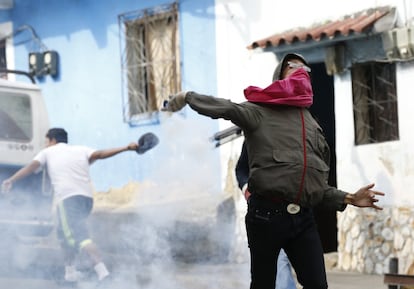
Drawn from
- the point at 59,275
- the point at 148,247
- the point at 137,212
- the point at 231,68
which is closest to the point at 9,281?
the point at 59,275

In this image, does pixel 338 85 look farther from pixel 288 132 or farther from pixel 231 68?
pixel 288 132

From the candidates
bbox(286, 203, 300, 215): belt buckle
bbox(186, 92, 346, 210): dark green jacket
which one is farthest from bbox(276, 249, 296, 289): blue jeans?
bbox(286, 203, 300, 215): belt buckle

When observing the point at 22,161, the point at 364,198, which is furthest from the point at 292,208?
the point at 22,161

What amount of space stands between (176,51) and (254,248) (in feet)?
27.9

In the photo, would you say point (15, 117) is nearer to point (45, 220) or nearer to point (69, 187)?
point (45, 220)

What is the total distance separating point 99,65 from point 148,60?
42.3 inches

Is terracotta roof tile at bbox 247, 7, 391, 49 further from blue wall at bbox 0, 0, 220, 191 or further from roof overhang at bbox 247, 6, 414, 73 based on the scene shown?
blue wall at bbox 0, 0, 220, 191

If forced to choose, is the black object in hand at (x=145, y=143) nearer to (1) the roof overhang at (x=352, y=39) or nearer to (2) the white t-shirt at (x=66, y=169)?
(2) the white t-shirt at (x=66, y=169)

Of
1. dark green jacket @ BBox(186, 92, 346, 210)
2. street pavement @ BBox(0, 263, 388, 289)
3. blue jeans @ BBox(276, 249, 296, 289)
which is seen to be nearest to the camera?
dark green jacket @ BBox(186, 92, 346, 210)

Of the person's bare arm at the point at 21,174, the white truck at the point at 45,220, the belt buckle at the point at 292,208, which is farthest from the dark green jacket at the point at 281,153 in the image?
the person's bare arm at the point at 21,174

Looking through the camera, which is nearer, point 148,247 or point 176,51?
Answer: point 148,247

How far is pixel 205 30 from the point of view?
521 inches

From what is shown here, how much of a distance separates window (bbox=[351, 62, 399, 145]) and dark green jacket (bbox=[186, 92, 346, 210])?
19.3ft

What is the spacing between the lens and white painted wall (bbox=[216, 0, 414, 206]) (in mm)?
10672
